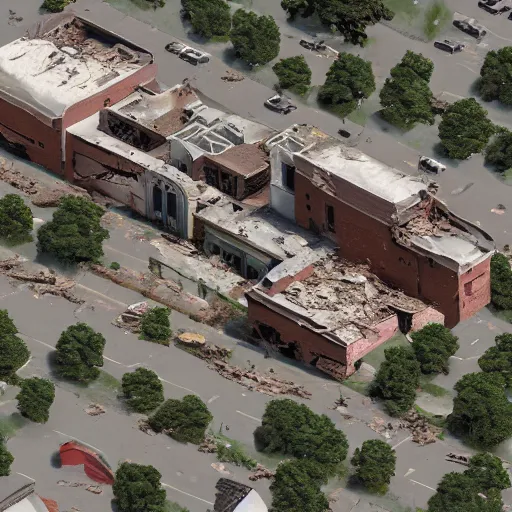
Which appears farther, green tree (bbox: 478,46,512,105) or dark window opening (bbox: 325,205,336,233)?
green tree (bbox: 478,46,512,105)

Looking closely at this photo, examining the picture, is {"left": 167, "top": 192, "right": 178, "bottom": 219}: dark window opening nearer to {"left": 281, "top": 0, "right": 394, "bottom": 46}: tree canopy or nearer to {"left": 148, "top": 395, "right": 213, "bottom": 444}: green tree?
{"left": 148, "top": 395, "right": 213, "bottom": 444}: green tree

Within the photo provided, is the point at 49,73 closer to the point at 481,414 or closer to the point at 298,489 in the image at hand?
the point at 481,414

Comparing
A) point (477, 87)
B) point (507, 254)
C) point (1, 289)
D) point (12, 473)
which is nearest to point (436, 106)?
point (477, 87)

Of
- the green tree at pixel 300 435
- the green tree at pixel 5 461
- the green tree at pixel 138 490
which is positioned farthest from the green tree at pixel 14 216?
the green tree at pixel 138 490

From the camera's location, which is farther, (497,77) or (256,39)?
(256,39)

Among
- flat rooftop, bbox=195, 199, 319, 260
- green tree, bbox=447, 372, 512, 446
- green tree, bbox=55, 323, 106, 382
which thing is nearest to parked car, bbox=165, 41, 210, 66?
flat rooftop, bbox=195, 199, 319, 260

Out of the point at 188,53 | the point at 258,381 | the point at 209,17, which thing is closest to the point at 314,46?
the point at 209,17
